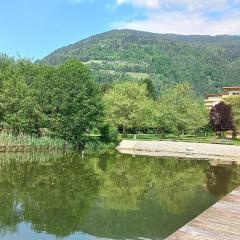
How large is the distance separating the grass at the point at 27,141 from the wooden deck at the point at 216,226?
1220 inches

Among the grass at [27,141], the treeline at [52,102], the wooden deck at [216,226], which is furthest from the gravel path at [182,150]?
the wooden deck at [216,226]

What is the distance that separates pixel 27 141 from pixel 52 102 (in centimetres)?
867

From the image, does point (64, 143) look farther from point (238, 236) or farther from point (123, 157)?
point (238, 236)

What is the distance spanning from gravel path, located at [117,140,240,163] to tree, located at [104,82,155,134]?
22.7 ft

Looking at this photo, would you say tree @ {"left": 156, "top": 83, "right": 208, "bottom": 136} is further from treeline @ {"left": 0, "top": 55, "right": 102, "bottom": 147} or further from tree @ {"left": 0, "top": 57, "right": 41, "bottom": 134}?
tree @ {"left": 0, "top": 57, "right": 41, "bottom": 134}

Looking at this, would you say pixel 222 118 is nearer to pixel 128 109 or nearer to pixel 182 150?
pixel 128 109

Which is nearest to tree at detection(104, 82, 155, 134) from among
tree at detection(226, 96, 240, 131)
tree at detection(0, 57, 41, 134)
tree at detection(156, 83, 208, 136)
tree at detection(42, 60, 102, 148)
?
tree at detection(156, 83, 208, 136)

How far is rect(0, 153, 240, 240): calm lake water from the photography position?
19781 millimetres

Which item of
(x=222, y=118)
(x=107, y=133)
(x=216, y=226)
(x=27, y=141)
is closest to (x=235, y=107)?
(x=222, y=118)

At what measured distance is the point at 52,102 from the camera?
187 ft

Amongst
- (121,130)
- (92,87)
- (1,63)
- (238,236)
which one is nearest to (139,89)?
(121,130)

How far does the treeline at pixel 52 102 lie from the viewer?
54469mm

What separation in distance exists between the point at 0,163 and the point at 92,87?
23.0m

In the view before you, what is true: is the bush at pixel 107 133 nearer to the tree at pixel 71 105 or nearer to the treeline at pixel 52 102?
the treeline at pixel 52 102
